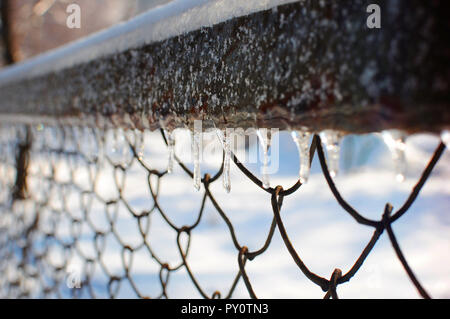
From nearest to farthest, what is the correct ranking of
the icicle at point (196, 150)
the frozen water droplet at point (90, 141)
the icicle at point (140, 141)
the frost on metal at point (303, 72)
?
1. the frost on metal at point (303, 72)
2. the icicle at point (196, 150)
3. the icicle at point (140, 141)
4. the frozen water droplet at point (90, 141)

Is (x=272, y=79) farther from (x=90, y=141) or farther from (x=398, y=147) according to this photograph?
(x=90, y=141)

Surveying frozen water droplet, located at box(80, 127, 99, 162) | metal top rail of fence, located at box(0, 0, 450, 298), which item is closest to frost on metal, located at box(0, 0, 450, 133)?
metal top rail of fence, located at box(0, 0, 450, 298)

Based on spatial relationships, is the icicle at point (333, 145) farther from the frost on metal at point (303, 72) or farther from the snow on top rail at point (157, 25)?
the snow on top rail at point (157, 25)

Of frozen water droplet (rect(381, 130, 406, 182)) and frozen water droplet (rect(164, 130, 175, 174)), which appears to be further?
frozen water droplet (rect(164, 130, 175, 174))

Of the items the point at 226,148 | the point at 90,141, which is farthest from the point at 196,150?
the point at 90,141

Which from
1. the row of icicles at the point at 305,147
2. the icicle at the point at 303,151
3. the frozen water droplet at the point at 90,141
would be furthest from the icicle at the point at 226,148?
the frozen water droplet at the point at 90,141

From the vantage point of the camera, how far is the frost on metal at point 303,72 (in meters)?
0.42

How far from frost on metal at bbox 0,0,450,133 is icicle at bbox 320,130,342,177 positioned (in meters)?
0.02

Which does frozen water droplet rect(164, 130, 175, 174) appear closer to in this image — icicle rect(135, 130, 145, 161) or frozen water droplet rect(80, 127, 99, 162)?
icicle rect(135, 130, 145, 161)

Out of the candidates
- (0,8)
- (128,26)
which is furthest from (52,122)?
(0,8)

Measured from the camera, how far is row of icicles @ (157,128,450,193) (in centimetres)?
50

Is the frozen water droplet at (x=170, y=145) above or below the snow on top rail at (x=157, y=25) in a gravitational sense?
below
